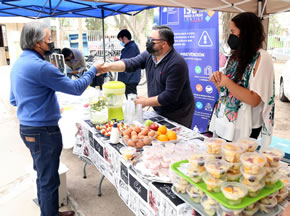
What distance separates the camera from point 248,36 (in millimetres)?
2045

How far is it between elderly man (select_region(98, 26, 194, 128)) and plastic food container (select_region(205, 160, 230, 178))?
141 centimetres

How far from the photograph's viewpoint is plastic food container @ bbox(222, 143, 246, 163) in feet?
4.28

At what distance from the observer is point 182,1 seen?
2.76 meters

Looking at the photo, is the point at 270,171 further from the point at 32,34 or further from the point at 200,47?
the point at 200,47

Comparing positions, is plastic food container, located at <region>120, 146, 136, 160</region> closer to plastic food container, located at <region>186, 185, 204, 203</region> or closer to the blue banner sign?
plastic food container, located at <region>186, 185, 204, 203</region>

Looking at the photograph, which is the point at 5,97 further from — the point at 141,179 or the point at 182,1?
the point at 141,179

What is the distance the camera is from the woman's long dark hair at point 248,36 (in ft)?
6.66

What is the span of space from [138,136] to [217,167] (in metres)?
0.95

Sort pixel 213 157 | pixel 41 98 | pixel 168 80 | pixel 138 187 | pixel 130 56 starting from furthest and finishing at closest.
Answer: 1. pixel 130 56
2. pixel 168 80
3. pixel 41 98
4. pixel 138 187
5. pixel 213 157

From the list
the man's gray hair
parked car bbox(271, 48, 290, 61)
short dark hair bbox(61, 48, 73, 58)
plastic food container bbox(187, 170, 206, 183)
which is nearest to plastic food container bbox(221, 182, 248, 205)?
plastic food container bbox(187, 170, 206, 183)

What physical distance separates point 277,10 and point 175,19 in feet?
6.15

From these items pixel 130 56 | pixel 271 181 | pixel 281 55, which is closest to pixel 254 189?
pixel 271 181

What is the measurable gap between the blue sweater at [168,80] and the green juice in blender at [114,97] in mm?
382

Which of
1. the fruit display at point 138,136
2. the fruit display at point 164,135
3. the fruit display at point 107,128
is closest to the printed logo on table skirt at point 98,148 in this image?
the fruit display at point 107,128
